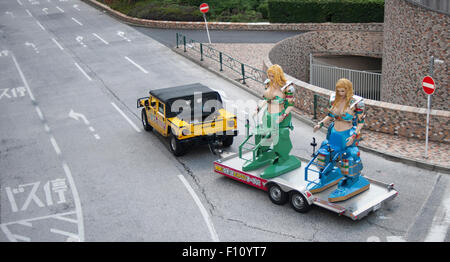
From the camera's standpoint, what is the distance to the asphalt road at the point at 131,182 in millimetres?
11000

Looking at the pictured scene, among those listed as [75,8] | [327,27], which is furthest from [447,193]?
[75,8]

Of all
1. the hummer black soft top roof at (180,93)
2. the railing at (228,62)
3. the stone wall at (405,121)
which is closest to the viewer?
the stone wall at (405,121)

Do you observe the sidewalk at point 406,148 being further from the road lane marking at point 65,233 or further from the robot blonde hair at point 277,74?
the road lane marking at point 65,233

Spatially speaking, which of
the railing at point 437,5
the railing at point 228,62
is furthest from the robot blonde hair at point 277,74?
the railing at point 437,5

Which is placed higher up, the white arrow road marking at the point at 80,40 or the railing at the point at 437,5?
the railing at the point at 437,5

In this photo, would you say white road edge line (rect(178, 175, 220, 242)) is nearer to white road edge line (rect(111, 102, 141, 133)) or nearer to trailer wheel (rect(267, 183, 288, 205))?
trailer wheel (rect(267, 183, 288, 205))

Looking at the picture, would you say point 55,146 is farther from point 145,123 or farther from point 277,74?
point 277,74

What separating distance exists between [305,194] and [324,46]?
20.0 meters

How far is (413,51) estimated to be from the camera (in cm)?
1848

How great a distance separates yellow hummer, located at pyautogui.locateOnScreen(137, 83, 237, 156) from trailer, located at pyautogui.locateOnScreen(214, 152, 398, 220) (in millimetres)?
2069

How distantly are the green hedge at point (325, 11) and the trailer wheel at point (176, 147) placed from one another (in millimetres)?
19574

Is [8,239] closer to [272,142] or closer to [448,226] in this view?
[272,142]

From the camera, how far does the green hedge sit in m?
30.1
